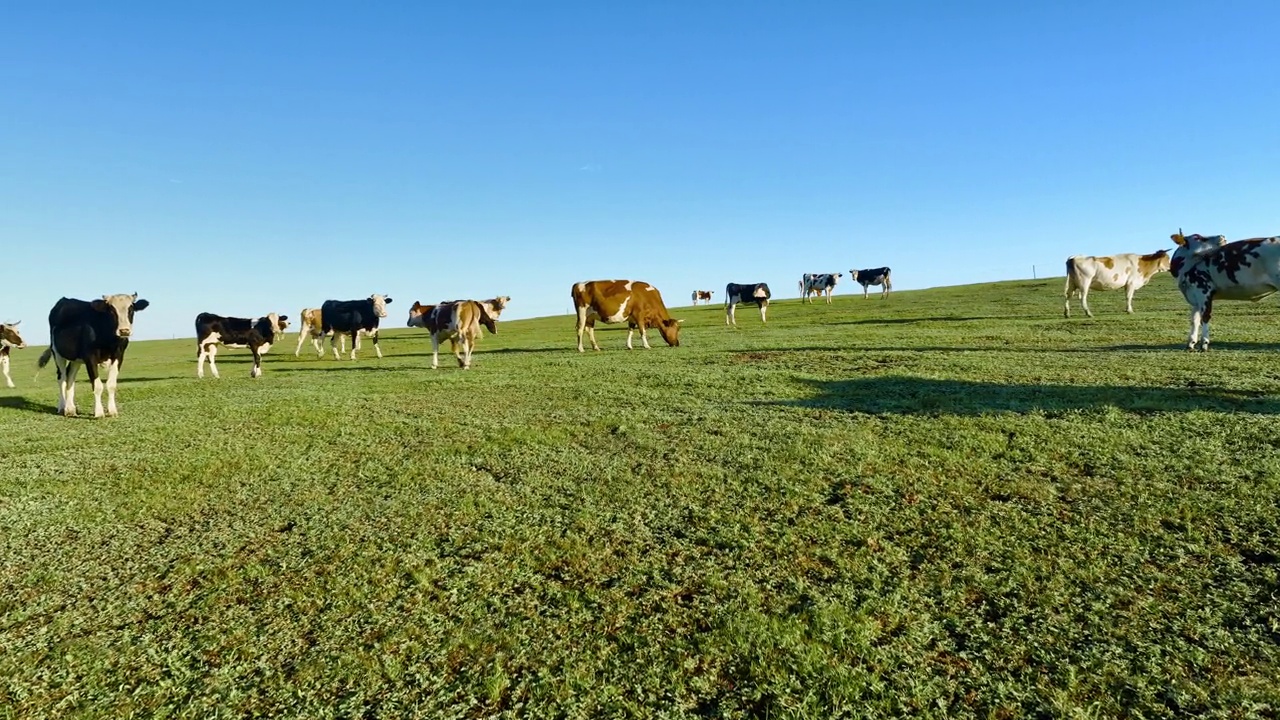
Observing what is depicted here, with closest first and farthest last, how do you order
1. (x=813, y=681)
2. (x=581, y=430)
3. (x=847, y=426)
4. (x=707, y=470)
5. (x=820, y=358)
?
1. (x=813, y=681)
2. (x=707, y=470)
3. (x=847, y=426)
4. (x=581, y=430)
5. (x=820, y=358)

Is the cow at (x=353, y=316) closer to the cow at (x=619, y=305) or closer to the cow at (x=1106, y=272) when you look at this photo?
the cow at (x=619, y=305)

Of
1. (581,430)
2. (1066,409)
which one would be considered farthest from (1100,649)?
(581,430)

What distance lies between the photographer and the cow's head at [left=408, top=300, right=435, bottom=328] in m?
26.2

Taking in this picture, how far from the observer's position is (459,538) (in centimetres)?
464

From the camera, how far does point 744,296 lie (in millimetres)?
43562

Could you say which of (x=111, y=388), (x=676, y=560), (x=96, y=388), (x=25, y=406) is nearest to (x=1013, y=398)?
(x=676, y=560)

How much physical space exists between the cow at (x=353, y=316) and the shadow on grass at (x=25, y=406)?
9.78m

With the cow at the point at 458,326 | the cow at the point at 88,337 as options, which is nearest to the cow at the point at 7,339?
Result: the cow at the point at 88,337

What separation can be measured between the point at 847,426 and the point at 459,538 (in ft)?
14.9

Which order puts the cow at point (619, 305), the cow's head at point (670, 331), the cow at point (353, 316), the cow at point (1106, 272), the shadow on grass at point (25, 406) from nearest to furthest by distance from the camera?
the shadow on grass at point (25, 406)
the cow's head at point (670, 331)
the cow at point (619, 305)
the cow at point (1106, 272)
the cow at point (353, 316)

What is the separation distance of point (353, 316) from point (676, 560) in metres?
22.0

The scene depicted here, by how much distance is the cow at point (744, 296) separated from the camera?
105 ft

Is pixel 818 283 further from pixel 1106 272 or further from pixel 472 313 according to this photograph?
pixel 472 313

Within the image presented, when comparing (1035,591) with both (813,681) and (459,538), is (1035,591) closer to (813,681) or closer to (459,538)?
(813,681)
